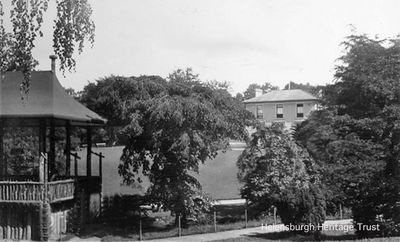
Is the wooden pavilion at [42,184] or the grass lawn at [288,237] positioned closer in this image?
the wooden pavilion at [42,184]

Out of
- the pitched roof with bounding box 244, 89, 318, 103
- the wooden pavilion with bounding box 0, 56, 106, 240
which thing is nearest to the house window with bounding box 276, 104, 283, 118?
the pitched roof with bounding box 244, 89, 318, 103

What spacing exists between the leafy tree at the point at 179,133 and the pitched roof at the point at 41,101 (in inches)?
75.6

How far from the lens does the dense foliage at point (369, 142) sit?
18141 millimetres

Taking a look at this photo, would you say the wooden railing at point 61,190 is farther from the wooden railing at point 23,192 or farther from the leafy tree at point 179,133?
the leafy tree at point 179,133

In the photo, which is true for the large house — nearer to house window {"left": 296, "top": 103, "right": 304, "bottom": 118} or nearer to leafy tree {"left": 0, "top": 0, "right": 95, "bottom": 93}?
house window {"left": 296, "top": 103, "right": 304, "bottom": 118}

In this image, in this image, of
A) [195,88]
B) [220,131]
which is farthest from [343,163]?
[195,88]

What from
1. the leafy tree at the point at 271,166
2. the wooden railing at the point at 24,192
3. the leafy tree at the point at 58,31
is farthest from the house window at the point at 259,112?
the leafy tree at the point at 58,31

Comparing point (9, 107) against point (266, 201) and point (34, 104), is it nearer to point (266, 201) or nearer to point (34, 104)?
point (34, 104)

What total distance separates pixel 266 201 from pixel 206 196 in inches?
117

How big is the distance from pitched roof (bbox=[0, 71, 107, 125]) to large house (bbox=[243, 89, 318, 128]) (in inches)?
1392

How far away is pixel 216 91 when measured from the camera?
22.2 metres

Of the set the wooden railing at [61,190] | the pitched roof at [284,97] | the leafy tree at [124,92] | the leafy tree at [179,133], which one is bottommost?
the wooden railing at [61,190]

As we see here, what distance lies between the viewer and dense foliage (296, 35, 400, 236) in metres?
18.1

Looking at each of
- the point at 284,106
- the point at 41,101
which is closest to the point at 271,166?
the point at 41,101
